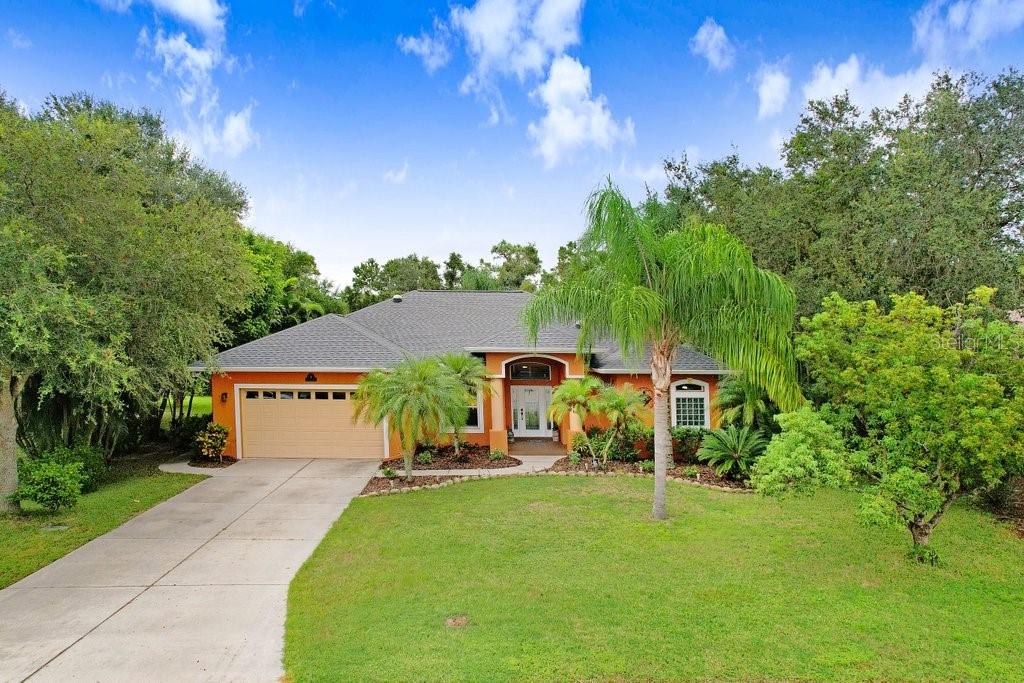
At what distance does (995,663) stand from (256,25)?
21.3 m

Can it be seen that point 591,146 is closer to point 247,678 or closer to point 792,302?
point 792,302

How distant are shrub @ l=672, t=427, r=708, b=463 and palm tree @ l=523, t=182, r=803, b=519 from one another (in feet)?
15.7

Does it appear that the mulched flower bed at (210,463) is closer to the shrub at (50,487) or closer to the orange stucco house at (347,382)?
the orange stucco house at (347,382)

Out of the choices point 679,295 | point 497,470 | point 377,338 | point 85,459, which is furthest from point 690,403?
point 85,459

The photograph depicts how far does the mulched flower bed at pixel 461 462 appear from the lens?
14.5 metres

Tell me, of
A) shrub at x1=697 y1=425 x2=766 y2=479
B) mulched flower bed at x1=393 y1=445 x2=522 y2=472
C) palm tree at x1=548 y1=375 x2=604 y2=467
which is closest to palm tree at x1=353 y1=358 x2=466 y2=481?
mulched flower bed at x1=393 y1=445 x2=522 y2=472

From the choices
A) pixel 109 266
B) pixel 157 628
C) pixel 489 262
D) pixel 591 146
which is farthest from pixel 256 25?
pixel 489 262

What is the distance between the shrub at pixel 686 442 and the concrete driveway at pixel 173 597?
836cm

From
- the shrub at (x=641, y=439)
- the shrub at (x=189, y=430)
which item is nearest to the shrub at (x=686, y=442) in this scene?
the shrub at (x=641, y=439)

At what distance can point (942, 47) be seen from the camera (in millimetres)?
14805

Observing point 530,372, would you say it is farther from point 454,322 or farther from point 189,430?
point 189,430

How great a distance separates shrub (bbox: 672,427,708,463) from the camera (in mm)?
14453

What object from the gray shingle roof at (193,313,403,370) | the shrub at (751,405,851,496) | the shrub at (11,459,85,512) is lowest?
the shrub at (11,459,85,512)

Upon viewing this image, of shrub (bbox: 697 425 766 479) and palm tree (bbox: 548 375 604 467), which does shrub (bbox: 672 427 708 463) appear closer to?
shrub (bbox: 697 425 766 479)
